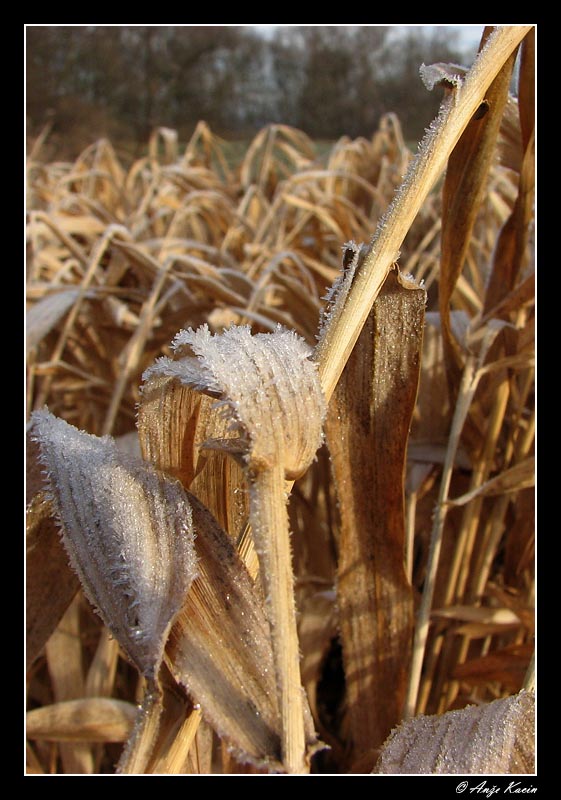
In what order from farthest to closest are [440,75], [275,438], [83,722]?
[83,722], [440,75], [275,438]

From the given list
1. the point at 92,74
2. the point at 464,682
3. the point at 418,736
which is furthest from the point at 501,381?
the point at 92,74

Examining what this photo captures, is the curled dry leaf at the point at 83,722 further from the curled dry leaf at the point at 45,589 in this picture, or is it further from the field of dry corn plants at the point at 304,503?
the curled dry leaf at the point at 45,589

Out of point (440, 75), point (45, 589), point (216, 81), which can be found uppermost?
point (216, 81)

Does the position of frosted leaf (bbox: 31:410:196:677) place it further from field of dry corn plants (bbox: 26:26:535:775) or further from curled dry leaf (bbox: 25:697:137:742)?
curled dry leaf (bbox: 25:697:137:742)

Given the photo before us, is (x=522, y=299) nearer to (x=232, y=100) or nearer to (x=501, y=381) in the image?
(x=501, y=381)

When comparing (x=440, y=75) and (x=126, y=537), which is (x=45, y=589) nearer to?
(x=126, y=537)

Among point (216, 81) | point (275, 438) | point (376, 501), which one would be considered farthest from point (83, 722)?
point (216, 81)

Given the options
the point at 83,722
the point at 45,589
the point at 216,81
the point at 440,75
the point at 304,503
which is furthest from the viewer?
the point at 216,81
